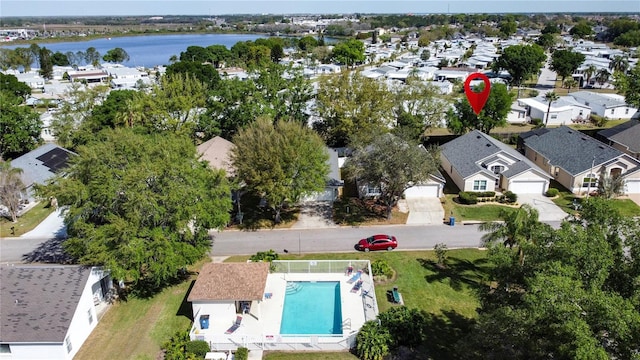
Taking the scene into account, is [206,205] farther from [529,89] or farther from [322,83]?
[529,89]

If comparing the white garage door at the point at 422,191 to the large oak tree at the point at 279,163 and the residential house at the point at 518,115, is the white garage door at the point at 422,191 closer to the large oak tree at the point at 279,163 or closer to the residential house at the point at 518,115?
Answer: the large oak tree at the point at 279,163

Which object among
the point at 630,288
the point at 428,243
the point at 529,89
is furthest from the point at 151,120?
the point at 529,89

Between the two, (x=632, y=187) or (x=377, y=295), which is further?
(x=632, y=187)

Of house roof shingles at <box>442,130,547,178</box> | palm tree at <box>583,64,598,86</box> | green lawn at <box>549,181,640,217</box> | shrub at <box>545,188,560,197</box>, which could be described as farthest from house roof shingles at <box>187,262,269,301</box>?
palm tree at <box>583,64,598,86</box>

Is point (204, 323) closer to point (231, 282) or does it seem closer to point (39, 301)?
point (231, 282)

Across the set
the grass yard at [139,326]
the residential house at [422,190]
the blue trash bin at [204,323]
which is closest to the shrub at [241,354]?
→ the blue trash bin at [204,323]

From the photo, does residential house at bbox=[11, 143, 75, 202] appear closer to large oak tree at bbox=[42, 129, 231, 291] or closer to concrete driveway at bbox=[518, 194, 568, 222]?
large oak tree at bbox=[42, 129, 231, 291]

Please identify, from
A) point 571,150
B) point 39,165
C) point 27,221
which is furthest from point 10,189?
point 571,150
